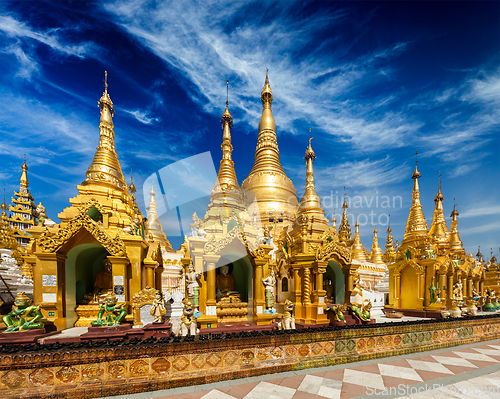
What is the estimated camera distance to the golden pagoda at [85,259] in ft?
25.8

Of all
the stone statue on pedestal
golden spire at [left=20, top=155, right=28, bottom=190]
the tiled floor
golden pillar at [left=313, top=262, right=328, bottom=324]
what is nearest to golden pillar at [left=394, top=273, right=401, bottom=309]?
golden pillar at [left=313, top=262, right=328, bottom=324]

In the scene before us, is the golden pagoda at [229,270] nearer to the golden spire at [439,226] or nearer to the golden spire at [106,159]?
the golden spire at [106,159]

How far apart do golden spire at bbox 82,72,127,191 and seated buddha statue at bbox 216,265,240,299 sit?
7.37 metres

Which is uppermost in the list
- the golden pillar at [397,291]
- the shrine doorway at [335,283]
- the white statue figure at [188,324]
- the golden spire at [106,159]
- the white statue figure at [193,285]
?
the golden spire at [106,159]

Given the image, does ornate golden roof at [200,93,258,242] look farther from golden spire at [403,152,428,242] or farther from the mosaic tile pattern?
golden spire at [403,152,428,242]

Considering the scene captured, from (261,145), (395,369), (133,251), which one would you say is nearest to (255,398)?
(395,369)

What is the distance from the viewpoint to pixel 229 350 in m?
5.20

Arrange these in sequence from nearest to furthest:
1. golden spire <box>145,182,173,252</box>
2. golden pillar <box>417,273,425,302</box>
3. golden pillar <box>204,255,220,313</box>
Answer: golden pillar <box>204,255,220,313</box>, golden pillar <box>417,273,425,302</box>, golden spire <box>145,182,173,252</box>

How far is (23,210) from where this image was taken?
2483 centimetres

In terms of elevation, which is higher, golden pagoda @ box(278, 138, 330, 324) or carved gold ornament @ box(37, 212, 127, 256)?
carved gold ornament @ box(37, 212, 127, 256)

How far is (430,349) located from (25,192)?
37.5m

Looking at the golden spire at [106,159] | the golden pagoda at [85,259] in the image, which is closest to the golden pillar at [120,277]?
the golden pagoda at [85,259]

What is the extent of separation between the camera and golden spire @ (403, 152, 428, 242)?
725 inches

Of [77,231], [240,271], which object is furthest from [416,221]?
[77,231]
